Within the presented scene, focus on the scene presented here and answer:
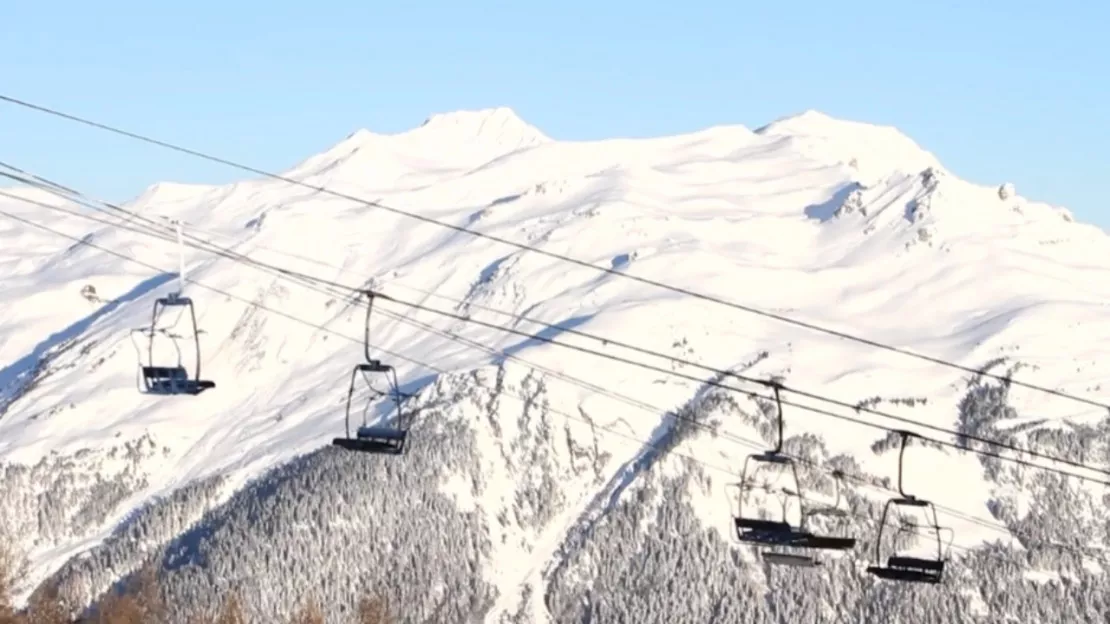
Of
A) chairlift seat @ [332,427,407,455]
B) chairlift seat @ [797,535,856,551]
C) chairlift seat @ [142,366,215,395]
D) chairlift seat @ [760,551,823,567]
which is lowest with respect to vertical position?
chairlift seat @ [760,551,823,567]

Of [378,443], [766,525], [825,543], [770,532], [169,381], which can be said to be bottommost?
[825,543]

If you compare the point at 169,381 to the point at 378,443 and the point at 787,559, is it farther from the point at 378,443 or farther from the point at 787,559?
the point at 787,559

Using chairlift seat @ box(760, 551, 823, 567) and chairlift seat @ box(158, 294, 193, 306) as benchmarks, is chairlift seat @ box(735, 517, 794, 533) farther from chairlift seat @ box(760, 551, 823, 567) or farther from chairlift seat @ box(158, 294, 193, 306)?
chairlift seat @ box(158, 294, 193, 306)

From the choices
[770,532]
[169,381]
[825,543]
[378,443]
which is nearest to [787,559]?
[770,532]

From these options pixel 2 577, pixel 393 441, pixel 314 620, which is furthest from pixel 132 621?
pixel 393 441

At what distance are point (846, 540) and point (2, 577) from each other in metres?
56.4

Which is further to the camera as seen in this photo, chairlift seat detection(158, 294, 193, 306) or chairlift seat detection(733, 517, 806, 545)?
chairlift seat detection(733, 517, 806, 545)

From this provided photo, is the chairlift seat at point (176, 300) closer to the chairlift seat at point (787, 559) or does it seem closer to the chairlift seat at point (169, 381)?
the chairlift seat at point (169, 381)

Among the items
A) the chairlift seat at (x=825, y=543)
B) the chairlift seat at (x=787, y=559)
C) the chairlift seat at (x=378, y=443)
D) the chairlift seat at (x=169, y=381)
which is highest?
the chairlift seat at (x=169, y=381)

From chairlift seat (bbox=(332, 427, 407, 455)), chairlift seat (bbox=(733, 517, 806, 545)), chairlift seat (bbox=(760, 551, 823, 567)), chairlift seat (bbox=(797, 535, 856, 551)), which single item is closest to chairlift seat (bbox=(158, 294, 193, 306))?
chairlift seat (bbox=(332, 427, 407, 455))

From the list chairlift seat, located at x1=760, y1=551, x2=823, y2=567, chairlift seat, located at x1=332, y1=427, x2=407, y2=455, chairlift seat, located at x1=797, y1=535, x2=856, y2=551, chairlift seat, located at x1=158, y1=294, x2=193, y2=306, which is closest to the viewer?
chairlift seat, located at x1=158, y1=294, x2=193, y2=306

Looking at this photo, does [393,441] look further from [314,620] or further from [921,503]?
[314,620]

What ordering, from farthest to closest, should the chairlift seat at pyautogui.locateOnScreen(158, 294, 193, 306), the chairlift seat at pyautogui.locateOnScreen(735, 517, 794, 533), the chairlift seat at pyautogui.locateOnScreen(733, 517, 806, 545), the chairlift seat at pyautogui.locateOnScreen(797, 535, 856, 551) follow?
the chairlift seat at pyautogui.locateOnScreen(733, 517, 806, 545) < the chairlift seat at pyautogui.locateOnScreen(735, 517, 794, 533) < the chairlift seat at pyautogui.locateOnScreen(797, 535, 856, 551) < the chairlift seat at pyautogui.locateOnScreen(158, 294, 193, 306)

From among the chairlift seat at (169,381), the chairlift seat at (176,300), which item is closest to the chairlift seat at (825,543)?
the chairlift seat at (169,381)
